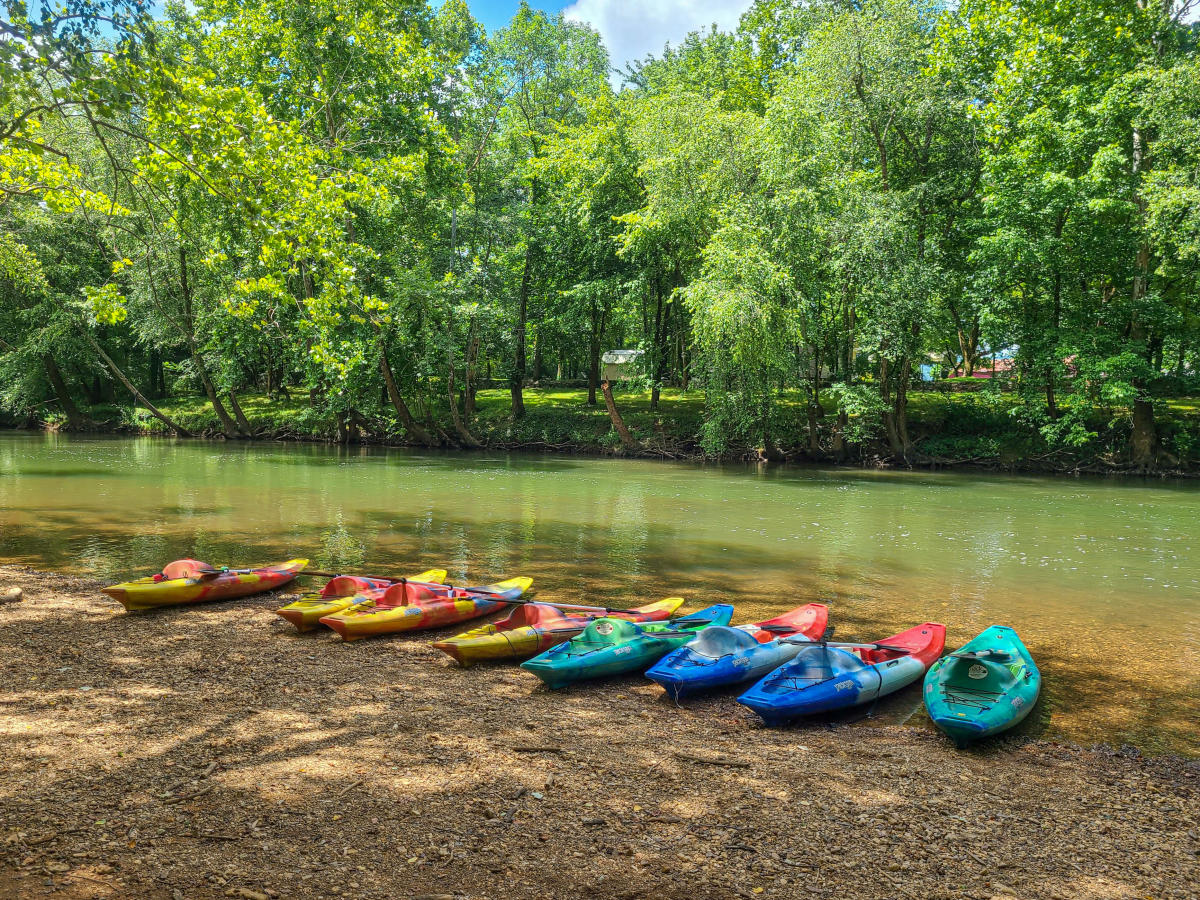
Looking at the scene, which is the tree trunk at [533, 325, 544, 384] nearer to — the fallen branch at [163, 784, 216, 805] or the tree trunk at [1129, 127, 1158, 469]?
the tree trunk at [1129, 127, 1158, 469]

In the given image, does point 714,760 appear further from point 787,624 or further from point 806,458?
point 806,458

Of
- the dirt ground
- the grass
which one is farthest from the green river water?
the grass

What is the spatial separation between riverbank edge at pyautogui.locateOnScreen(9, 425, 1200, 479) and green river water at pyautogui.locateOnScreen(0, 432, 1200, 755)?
1.76 m

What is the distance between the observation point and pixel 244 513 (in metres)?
14.6

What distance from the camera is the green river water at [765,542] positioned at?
7531mm

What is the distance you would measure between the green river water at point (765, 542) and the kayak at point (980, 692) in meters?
0.29

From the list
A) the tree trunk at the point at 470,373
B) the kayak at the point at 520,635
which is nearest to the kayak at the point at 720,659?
the kayak at the point at 520,635

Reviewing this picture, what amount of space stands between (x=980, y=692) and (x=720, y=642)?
1908mm

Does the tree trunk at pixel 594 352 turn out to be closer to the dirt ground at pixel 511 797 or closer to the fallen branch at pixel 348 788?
the dirt ground at pixel 511 797

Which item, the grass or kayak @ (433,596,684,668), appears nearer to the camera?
kayak @ (433,596,684,668)

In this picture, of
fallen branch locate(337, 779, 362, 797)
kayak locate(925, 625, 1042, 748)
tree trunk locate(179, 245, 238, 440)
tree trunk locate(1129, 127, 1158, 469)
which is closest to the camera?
fallen branch locate(337, 779, 362, 797)

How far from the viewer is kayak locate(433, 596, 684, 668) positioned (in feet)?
21.4

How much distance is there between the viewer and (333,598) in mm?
7906

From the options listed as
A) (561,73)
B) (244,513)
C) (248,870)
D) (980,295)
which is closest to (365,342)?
(244,513)
